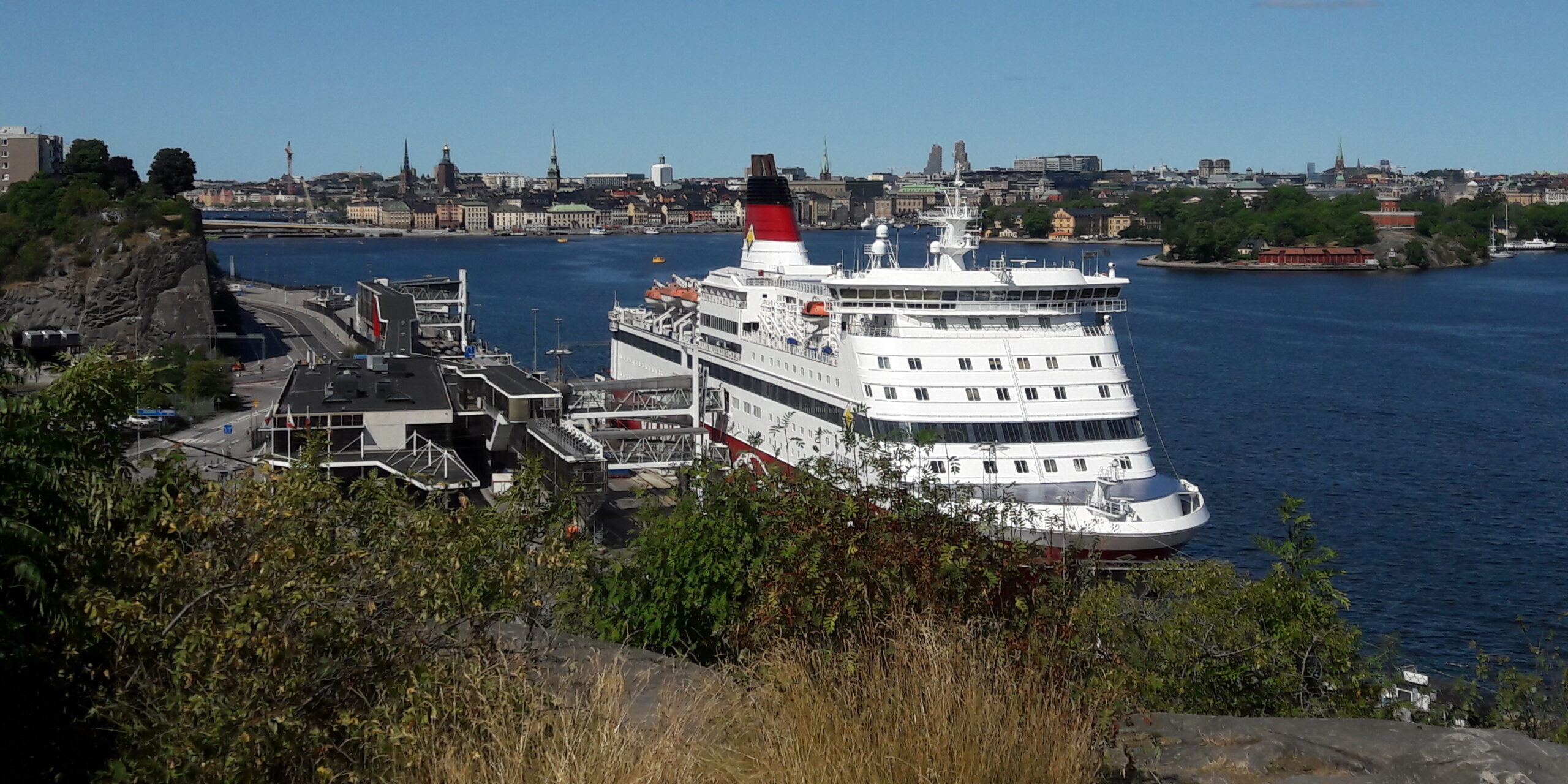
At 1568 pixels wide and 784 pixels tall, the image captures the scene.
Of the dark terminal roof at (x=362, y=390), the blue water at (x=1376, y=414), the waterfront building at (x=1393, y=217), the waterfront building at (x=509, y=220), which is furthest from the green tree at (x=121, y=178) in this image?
the waterfront building at (x=509, y=220)

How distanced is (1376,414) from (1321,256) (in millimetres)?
71885

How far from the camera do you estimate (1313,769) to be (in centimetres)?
618

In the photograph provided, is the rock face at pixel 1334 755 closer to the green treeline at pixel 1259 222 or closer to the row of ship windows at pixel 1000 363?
the row of ship windows at pixel 1000 363

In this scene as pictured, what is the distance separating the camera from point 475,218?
650 ft

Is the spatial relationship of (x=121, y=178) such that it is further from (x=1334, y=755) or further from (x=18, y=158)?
(x=1334, y=755)

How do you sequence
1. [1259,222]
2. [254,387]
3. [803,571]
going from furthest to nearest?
[1259,222] < [254,387] < [803,571]

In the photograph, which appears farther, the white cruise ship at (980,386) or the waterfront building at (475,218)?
the waterfront building at (475,218)

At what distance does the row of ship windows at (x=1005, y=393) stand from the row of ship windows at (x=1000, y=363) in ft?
1.21

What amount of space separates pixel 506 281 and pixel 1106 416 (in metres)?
73.6

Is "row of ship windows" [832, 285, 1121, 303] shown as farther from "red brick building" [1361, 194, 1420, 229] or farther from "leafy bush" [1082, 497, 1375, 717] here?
"red brick building" [1361, 194, 1420, 229]

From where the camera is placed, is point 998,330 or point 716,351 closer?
point 998,330

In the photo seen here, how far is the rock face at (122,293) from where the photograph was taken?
46656 mm

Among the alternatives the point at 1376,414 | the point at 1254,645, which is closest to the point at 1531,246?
the point at 1376,414

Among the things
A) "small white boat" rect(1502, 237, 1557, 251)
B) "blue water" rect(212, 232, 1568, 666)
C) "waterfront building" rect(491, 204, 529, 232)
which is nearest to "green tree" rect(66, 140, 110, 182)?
"blue water" rect(212, 232, 1568, 666)
